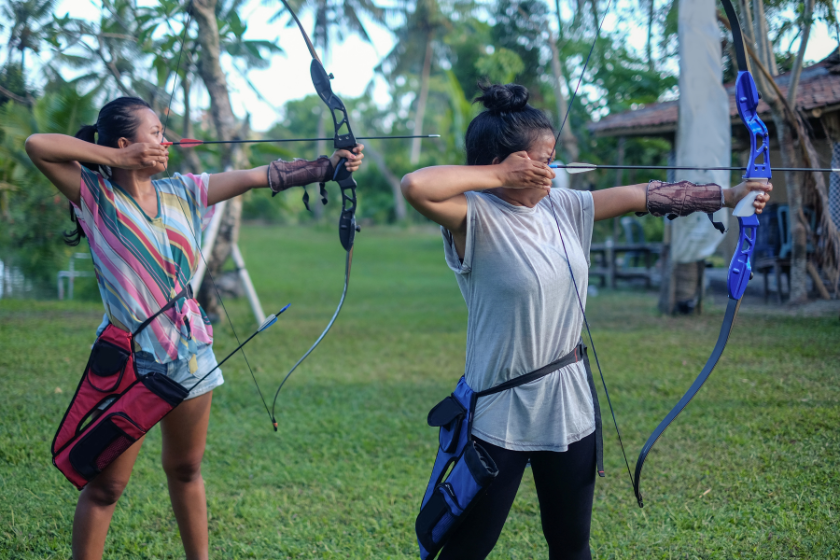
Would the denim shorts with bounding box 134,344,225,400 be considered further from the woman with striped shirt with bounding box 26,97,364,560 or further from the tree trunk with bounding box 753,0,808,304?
the tree trunk with bounding box 753,0,808,304

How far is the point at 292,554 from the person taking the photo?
2568mm

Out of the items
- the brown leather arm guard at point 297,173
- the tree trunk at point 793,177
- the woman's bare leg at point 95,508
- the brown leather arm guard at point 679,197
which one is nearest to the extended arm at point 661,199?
the brown leather arm guard at point 679,197

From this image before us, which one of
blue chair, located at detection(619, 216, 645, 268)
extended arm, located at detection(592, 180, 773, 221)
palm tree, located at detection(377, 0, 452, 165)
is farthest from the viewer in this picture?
palm tree, located at detection(377, 0, 452, 165)

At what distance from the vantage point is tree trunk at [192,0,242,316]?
249 inches

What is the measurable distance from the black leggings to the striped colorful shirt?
0.99m

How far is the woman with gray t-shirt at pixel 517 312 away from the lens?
1.60m

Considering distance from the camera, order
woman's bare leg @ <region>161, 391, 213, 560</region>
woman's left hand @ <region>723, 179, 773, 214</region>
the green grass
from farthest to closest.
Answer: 1. the green grass
2. woman's bare leg @ <region>161, 391, 213, 560</region>
3. woman's left hand @ <region>723, 179, 773, 214</region>

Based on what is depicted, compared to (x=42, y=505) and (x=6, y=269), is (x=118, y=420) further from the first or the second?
(x=6, y=269)

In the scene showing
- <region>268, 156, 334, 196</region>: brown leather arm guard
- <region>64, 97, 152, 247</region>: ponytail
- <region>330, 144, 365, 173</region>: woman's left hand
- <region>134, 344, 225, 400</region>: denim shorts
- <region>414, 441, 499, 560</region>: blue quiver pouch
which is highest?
<region>64, 97, 152, 247</region>: ponytail

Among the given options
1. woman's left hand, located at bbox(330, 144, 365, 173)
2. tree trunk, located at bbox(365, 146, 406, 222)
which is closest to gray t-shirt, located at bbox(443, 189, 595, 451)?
woman's left hand, located at bbox(330, 144, 365, 173)

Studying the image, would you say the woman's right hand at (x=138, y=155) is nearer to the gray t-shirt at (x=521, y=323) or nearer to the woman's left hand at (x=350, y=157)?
the woman's left hand at (x=350, y=157)

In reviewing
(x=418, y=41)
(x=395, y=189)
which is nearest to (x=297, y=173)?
(x=395, y=189)

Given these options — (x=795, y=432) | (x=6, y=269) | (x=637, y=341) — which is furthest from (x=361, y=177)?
(x=795, y=432)

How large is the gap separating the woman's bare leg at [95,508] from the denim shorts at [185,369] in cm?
24
